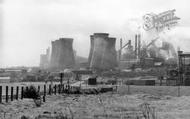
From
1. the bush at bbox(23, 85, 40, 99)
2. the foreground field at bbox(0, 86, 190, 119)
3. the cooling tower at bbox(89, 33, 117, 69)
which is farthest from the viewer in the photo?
the cooling tower at bbox(89, 33, 117, 69)

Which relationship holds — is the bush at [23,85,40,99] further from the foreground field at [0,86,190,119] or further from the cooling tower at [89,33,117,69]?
the cooling tower at [89,33,117,69]

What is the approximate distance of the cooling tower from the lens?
580ft

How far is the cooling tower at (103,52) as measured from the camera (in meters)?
177

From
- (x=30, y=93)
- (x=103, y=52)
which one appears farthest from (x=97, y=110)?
(x=103, y=52)

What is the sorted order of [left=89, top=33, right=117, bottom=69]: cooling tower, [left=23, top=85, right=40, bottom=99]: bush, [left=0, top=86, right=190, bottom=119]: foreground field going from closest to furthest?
[left=0, top=86, right=190, bottom=119]: foreground field, [left=23, top=85, right=40, bottom=99]: bush, [left=89, top=33, right=117, bottom=69]: cooling tower

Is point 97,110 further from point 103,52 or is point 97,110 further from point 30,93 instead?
point 103,52

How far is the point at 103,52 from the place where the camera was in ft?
582

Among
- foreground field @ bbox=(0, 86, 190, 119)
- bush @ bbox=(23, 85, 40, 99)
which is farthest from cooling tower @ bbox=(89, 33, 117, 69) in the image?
foreground field @ bbox=(0, 86, 190, 119)

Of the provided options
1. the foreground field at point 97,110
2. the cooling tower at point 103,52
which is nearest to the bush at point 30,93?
the foreground field at point 97,110

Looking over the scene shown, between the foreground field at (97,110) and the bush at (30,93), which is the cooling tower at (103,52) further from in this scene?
the foreground field at (97,110)

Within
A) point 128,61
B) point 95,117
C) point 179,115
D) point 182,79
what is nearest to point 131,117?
point 95,117

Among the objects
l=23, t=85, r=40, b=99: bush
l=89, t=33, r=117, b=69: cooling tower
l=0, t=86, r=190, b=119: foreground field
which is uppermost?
l=89, t=33, r=117, b=69: cooling tower

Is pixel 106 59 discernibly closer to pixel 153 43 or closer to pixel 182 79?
pixel 153 43

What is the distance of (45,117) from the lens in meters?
22.0
